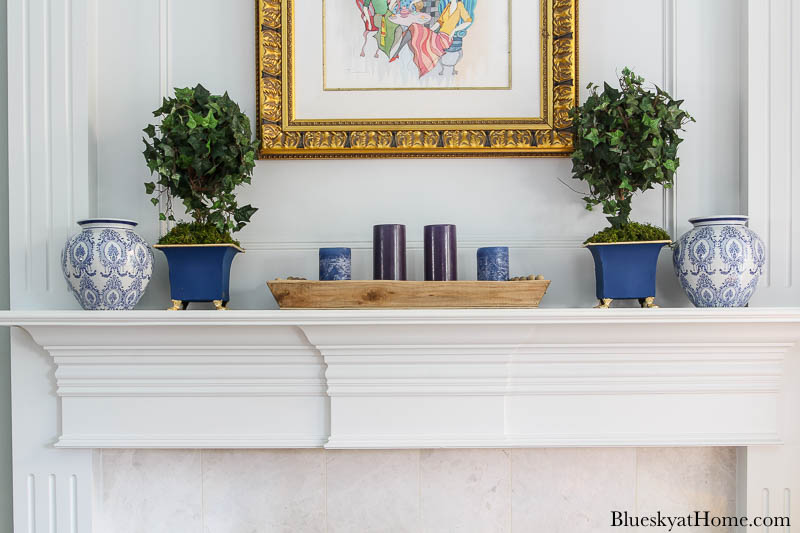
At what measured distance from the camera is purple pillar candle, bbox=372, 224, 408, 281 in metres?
1.27

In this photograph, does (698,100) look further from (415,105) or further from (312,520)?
(312,520)

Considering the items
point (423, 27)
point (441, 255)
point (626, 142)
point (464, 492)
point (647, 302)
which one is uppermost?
point (423, 27)

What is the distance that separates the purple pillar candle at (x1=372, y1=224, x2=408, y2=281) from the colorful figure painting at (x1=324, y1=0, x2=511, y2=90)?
380 millimetres

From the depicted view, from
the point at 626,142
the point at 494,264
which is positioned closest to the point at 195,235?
the point at 494,264

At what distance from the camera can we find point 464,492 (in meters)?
1.40

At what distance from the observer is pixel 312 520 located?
1.40m

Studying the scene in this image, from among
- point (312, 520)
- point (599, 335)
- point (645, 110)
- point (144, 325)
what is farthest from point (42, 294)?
point (645, 110)

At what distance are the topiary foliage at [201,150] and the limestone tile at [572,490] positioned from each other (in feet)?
3.06

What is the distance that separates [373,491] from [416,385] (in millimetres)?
340

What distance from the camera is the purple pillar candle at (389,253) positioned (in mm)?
1269

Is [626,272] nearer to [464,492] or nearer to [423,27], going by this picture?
[464,492]

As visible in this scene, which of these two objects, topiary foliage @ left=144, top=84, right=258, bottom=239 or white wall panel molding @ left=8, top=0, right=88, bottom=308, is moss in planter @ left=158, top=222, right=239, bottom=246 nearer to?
topiary foliage @ left=144, top=84, right=258, bottom=239

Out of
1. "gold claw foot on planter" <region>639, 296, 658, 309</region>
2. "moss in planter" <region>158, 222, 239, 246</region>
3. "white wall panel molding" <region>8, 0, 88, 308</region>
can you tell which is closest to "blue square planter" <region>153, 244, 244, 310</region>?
"moss in planter" <region>158, 222, 239, 246</region>

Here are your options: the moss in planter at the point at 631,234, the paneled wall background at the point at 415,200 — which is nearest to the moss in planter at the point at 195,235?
the paneled wall background at the point at 415,200
